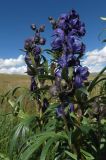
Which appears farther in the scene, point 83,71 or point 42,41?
point 42,41

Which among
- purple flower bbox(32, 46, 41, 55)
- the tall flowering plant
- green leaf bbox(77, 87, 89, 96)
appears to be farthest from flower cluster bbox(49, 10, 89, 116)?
purple flower bbox(32, 46, 41, 55)

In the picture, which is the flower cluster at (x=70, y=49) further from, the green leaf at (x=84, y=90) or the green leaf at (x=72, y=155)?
the green leaf at (x=72, y=155)

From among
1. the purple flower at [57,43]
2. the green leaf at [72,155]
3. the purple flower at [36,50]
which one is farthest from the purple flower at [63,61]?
the purple flower at [36,50]

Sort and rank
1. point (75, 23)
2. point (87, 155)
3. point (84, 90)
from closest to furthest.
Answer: point (84, 90) < point (75, 23) < point (87, 155)

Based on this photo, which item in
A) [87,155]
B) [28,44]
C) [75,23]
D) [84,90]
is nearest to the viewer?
[84,90]

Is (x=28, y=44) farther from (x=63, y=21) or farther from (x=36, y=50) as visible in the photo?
(x=63, y=21)

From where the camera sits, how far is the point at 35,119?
4.06 meters

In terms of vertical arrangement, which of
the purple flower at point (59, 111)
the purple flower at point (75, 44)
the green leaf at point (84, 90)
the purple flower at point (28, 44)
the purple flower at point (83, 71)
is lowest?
the purple flower at point (59, 111)

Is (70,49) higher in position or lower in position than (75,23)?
lower

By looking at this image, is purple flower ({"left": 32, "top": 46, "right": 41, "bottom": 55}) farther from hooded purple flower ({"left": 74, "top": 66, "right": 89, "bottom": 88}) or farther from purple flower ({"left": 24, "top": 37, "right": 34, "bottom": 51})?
hooded purple flower ({"left": 74, "top": 66, "right": 89, "bottom": 88})

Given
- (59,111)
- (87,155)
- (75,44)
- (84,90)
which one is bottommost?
(87,155)

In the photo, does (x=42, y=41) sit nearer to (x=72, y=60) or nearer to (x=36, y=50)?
(x=36, y=50)

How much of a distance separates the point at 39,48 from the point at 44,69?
44 centimetres

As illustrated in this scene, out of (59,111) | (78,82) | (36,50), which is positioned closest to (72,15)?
(78,82)
